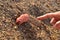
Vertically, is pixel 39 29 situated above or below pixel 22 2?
below

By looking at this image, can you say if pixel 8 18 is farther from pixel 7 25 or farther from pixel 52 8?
pixel 52 8

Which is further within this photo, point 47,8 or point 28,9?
point 47,8

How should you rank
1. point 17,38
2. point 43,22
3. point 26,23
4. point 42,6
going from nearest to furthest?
1. point 17,38
2. point 26,23
3. point 43,22
4. point 42,6

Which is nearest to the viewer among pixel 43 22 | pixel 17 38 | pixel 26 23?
pixel 17 38

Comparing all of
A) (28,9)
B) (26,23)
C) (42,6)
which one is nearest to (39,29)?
(26,23)

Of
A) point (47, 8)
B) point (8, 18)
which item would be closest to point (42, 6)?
point (47, 8)

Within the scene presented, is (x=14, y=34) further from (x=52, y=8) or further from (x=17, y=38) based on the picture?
(x=52, y=8)
